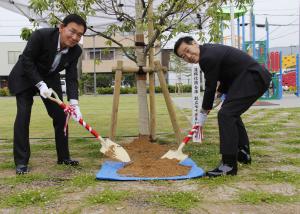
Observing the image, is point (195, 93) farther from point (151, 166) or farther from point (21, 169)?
point (21, 169)

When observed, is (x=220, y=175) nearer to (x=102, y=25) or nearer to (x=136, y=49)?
(x=136, y=49)

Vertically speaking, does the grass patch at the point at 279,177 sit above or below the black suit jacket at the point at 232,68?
below

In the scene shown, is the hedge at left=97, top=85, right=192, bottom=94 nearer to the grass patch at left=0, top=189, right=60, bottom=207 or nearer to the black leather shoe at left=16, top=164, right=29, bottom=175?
the black leather shoe at left=16, top=164, right=29, bottom=175

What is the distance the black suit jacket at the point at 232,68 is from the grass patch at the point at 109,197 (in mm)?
1425

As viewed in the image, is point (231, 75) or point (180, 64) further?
point (180, 64)

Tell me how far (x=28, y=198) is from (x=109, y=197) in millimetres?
660

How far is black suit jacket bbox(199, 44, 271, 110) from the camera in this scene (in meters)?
3.95

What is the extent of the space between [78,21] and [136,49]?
2013 millimetres

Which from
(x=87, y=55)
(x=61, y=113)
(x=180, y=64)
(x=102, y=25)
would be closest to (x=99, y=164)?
(x=61, y=113)

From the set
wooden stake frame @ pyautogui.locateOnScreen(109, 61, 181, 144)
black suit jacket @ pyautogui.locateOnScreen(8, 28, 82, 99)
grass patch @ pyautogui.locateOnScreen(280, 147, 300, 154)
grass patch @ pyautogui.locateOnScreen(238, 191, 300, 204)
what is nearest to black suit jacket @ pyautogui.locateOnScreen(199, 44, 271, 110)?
grass patch @ pyautogui.locateOnScreen(238, 191, 300, 204)

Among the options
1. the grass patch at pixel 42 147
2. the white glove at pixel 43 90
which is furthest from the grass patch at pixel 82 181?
the grass patch at pixel 42 147

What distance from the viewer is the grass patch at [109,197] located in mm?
3209

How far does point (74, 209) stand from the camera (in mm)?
3053

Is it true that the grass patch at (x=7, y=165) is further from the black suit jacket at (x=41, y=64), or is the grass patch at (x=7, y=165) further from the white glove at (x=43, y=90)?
the white glove at (x=43, y=90)
